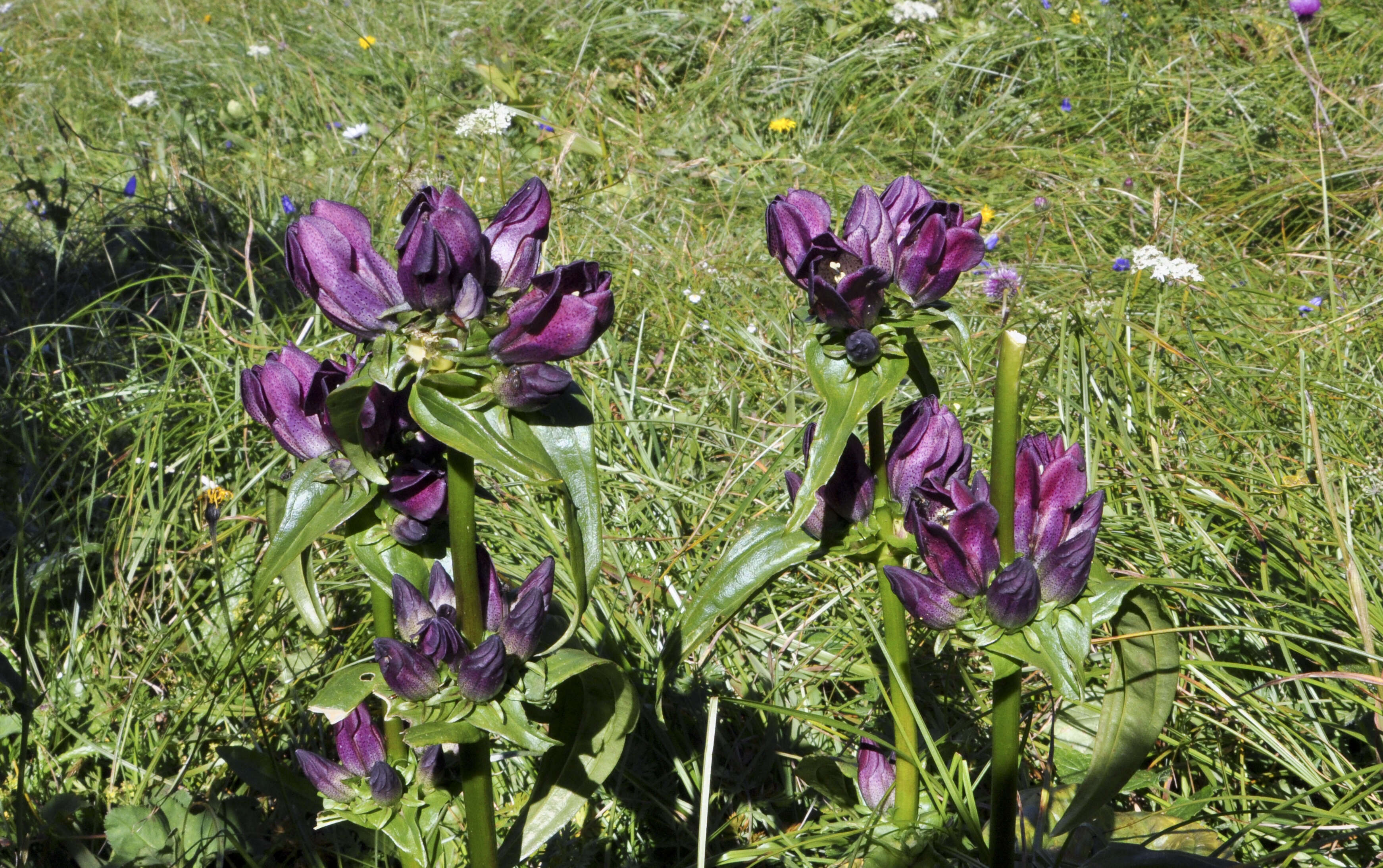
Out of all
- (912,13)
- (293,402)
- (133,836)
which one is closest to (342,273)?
(293,402)

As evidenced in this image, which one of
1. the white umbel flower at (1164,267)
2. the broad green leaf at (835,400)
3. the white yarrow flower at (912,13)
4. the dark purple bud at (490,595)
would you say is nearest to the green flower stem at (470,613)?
the dark purple bud at (490,595)

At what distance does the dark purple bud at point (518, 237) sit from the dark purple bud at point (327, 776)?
0.75 metres

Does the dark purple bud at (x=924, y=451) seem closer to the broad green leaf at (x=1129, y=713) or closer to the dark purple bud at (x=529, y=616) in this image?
the broad green leaf at (x=1129, y=713)

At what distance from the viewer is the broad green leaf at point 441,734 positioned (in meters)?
1.18

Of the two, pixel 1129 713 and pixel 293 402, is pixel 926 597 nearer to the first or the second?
pixel 1129 713

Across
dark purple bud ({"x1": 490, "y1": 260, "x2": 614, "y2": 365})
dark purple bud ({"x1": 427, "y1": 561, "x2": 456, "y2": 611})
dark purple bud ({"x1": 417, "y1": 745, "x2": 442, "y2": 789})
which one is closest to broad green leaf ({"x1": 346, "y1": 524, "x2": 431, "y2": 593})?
dark purple bud ({"x1": 427, "y1": 561, "x2": 456, "y2": 611})

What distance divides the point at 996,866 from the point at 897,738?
21cm

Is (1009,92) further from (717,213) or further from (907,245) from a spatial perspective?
(907,245)

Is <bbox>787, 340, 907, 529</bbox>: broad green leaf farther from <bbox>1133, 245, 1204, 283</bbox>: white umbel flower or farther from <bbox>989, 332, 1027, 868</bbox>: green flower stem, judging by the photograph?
<bbox>1133, 245, 1204, 283</bbox>: white umbel flower

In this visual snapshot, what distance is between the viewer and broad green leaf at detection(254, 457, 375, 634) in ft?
3.96

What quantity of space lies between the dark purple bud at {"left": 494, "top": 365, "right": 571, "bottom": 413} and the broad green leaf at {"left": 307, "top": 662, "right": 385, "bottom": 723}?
41cm

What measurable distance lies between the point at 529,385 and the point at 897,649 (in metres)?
0.62

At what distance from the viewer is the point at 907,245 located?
122 cm

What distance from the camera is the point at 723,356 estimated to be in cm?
326
